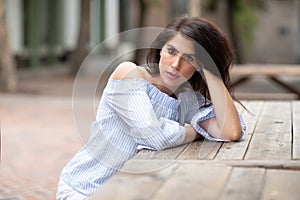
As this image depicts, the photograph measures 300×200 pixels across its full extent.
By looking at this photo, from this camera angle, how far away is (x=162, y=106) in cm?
265

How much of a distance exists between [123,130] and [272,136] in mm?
756

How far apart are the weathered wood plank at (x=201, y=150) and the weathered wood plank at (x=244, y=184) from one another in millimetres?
280

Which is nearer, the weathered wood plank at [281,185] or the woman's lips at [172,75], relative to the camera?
the weathered wood plank at [281,185]

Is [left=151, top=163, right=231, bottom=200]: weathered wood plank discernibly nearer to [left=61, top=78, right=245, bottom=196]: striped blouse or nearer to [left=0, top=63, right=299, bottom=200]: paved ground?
[left=61, top=78, right=245, bottom=196]: striped blouse

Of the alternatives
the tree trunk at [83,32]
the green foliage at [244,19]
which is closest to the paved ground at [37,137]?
the tree trunk at [83,32]

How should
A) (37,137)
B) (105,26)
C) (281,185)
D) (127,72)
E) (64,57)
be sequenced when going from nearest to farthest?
(281,185) < (127,72) < (37,137) < (64,57) < (105,26)

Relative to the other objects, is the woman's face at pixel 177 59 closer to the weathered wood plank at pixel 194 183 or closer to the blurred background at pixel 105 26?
the weathered wood plank at pixel 194 183

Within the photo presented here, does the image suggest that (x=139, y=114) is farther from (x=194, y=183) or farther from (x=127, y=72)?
(x=194, y=183)

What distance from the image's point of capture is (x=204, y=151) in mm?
2568

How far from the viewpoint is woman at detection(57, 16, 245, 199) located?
2549mm

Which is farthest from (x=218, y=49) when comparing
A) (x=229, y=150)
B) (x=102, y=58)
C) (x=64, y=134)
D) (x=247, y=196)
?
(x=102, y=58)

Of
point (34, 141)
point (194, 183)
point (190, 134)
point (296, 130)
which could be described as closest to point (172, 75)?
point (190, 134)

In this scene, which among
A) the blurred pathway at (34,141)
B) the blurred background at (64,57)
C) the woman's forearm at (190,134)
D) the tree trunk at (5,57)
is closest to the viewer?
the woman's forearm at (190,134)

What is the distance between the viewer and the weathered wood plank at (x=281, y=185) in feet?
6.02
